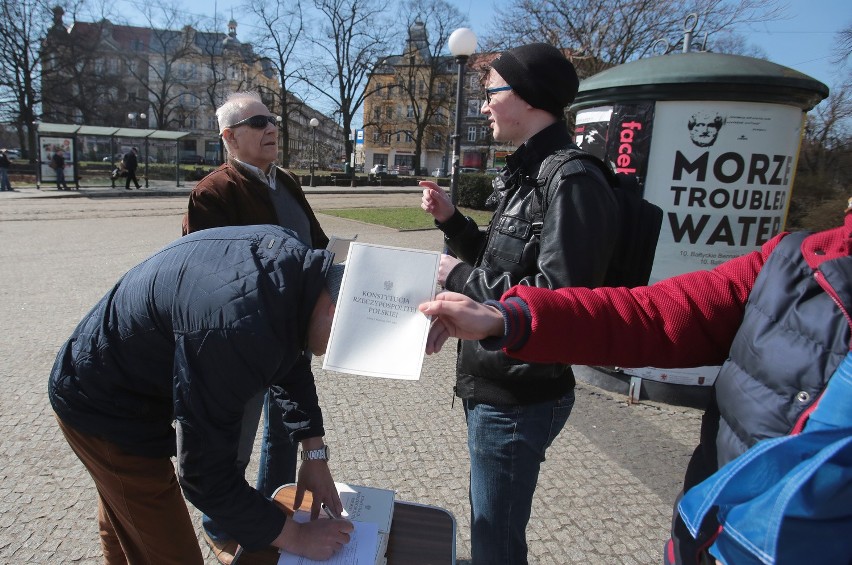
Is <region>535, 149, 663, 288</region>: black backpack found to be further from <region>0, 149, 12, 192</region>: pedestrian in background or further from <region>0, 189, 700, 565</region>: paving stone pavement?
<region>0, 149, 12, 192</region>: pedestrian in background

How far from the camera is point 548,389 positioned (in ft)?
6.02

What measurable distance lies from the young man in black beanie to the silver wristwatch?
A: 505 millimetres

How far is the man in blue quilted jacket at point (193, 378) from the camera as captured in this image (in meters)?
1.38

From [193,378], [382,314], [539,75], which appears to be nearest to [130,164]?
[539,75]

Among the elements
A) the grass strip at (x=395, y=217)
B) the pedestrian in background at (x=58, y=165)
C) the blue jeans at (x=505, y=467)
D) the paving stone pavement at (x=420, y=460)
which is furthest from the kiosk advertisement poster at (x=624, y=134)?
the pedestrian in background at (x=58, y=165)

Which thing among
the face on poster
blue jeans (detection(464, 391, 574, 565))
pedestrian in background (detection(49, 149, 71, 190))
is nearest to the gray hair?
blue jeans (detection(464, 391, 574, 565))

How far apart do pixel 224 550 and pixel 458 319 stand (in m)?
1.96

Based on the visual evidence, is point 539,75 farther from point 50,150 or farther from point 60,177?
point 50,150

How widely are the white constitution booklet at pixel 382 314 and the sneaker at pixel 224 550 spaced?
175 cm

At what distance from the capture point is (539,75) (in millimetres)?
1846

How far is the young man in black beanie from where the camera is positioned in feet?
5.46

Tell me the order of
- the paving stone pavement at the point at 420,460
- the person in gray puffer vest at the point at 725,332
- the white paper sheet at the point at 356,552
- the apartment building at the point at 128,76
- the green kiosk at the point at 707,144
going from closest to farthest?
the person in gray puffer vest at the point at 725,332 < the white paper sheet at the point at 356,552 < the paving stone pavement at the point at 420,460 < the green kiosk at the point at 707,144 < the apartment building at the point at 128,76

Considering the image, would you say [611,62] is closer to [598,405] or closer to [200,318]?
[598,405]

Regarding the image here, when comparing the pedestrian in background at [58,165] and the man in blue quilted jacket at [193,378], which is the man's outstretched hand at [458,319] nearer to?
the man in blue quilted jacket at [193,378]
